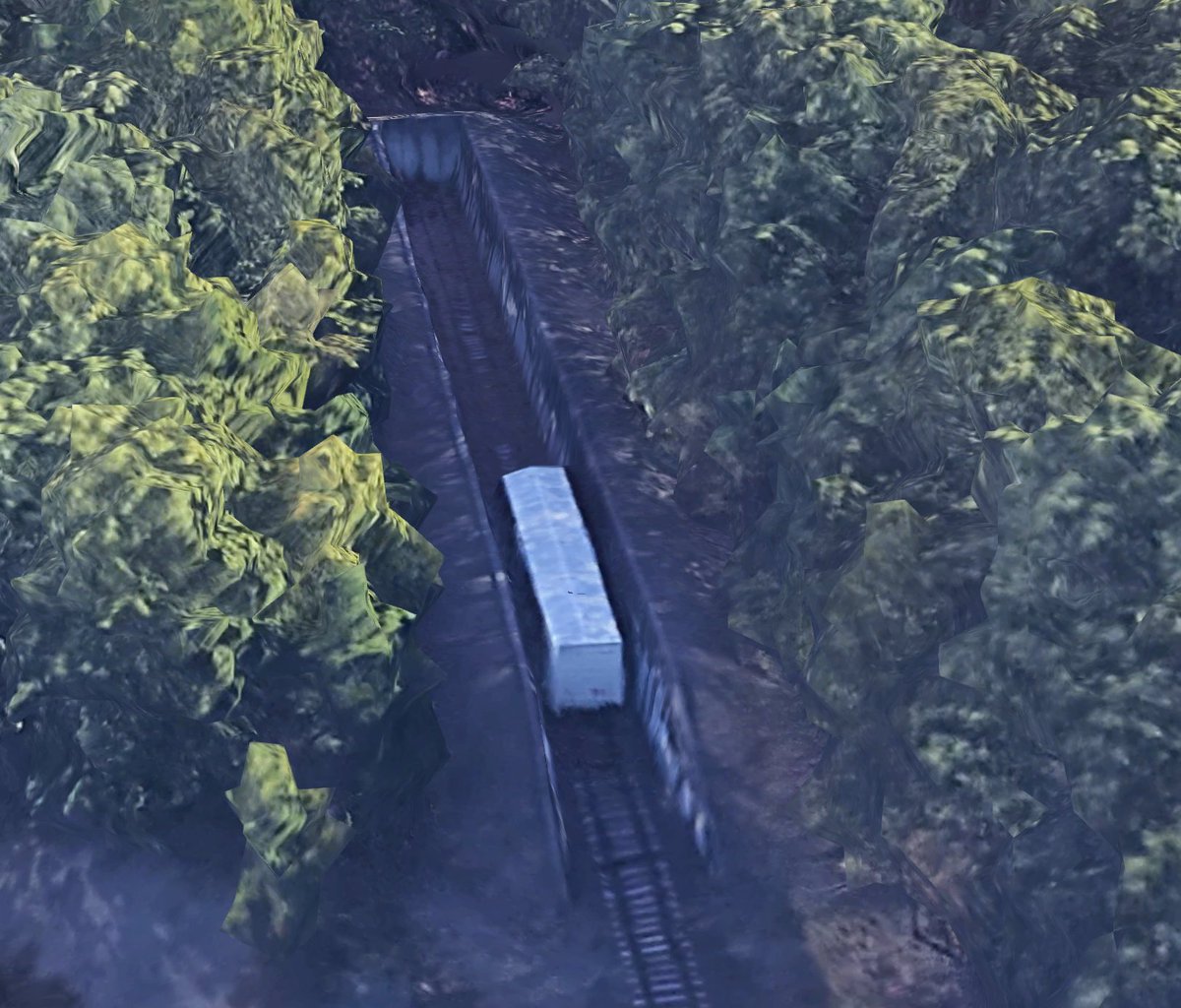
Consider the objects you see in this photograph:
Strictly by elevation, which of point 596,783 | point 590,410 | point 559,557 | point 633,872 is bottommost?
point 633,872

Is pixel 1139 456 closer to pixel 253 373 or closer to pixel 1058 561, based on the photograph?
pixel 1058 561

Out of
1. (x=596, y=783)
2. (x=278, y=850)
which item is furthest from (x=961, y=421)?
(x=278, y=850)

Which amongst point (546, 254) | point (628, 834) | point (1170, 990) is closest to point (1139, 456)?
point (1170, 990)

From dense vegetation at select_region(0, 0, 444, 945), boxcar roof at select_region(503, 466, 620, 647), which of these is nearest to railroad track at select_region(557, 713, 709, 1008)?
boxcar roof at select_region(503, 466, 620, 647)

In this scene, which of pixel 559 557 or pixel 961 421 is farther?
pixel 559 557

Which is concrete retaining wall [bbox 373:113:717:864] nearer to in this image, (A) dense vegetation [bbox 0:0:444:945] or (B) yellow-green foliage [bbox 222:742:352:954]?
(A) dense vegetation [bbox 0:0:444:945]

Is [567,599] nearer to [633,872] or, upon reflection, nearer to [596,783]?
[596,783]

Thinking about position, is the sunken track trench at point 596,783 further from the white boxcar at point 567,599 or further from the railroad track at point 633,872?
the white boxcar at point 567,599
